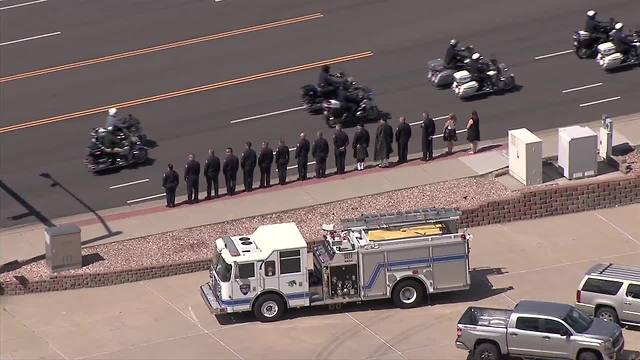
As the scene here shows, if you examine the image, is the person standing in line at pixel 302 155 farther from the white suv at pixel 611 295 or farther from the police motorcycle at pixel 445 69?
the white suv at pixel 611 295

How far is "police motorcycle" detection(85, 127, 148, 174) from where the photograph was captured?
5475 cm

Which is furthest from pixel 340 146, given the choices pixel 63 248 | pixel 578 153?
pixel 63 248

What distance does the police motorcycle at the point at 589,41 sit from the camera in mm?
59906

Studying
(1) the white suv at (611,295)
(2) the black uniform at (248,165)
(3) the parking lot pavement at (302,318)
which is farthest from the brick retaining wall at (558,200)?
(1) the white suv at (611,295)

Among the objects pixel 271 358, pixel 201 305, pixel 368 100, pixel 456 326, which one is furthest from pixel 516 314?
pixel 368 100

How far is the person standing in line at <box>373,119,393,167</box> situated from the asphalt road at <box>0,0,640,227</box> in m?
2.74

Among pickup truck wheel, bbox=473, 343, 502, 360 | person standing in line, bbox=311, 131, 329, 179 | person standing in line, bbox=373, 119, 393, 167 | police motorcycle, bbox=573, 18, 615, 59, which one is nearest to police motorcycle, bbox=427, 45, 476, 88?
police motorcycle, bbox=573, 18, 615, 59

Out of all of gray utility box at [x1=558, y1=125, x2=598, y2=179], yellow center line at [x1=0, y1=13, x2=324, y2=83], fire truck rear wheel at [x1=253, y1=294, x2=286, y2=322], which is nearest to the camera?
fire truck rear wheel at [x1=253, y1=294, x2=286, y2=322]

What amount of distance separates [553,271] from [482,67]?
1139 cm

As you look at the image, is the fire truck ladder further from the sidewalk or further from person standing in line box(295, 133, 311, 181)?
person standing in line box(295, 133, 311, 181)

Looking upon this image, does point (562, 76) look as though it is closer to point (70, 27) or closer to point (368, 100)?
point (368, 100)

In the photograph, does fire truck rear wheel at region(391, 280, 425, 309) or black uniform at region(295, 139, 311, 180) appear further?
black uniform at region(295, 139, 311, 180)

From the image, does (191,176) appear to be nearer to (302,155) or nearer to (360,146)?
(302,155)

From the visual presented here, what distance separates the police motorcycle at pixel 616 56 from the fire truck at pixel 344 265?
14.7 m
